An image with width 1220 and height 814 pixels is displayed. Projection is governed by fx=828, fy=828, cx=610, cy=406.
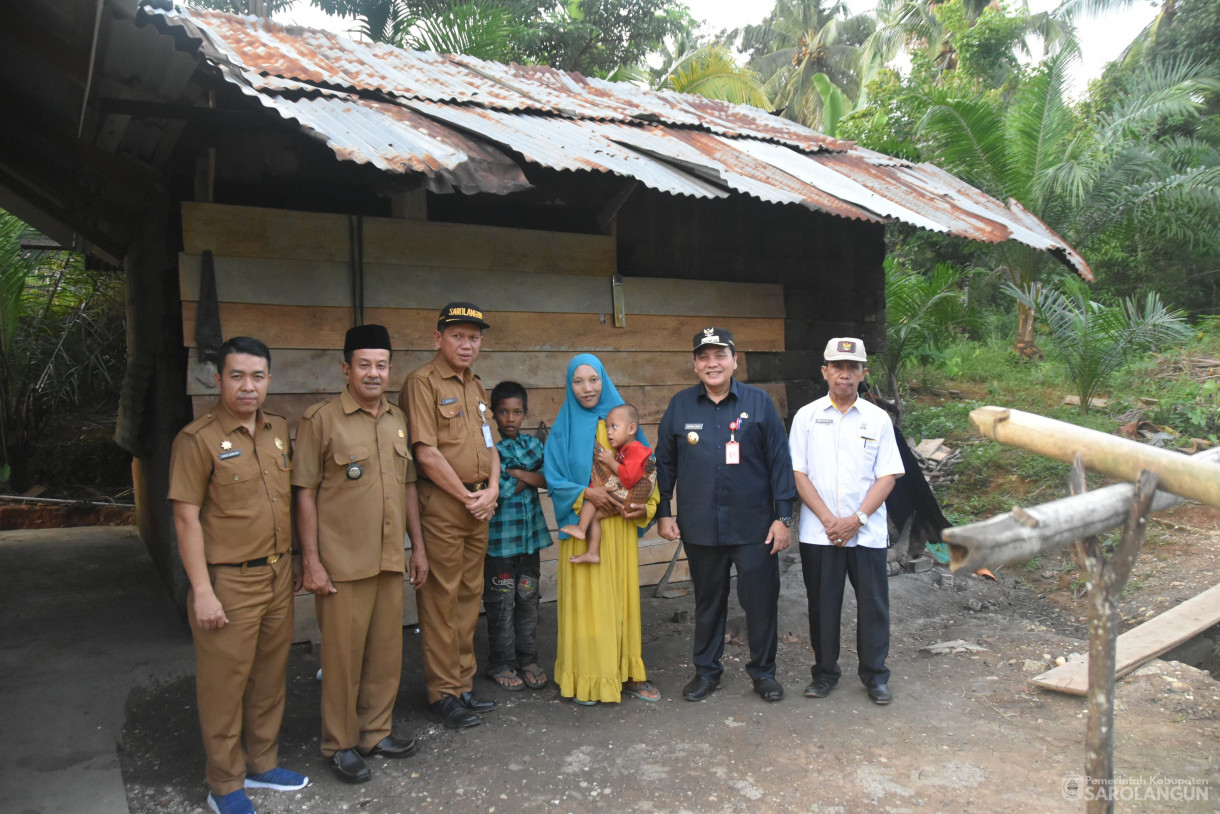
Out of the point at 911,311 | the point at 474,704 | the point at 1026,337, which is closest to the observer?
the point at 474,704

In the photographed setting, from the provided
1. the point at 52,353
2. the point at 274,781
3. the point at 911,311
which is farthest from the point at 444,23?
the point at 274,781

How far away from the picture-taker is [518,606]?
4148 millimetres

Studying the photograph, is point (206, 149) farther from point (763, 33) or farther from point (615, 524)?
point (763, 33)

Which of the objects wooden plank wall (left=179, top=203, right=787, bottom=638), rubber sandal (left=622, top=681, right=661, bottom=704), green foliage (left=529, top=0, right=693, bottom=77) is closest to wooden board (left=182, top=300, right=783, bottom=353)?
wooden plank wall (left=179, top=203, right=787, bottom=638)

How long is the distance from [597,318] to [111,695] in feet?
10.7

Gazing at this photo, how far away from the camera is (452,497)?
3660mm

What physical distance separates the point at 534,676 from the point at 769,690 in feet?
3.79

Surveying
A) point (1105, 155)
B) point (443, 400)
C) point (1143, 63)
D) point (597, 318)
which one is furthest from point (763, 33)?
Answer: point (443, 400)

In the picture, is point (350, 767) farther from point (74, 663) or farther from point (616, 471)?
point (74, 663)

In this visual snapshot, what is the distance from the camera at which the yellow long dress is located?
3.89 m

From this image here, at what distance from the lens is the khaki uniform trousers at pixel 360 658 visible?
324cm

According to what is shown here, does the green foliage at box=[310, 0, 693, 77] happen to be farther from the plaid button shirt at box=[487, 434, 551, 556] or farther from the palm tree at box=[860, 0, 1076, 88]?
the plaid button shirt at box=[487, 434, 551, 556]

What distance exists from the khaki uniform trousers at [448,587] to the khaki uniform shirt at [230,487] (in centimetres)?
71

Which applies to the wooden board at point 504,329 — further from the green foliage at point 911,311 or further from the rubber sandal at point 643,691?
the green foliage at point 911,311
